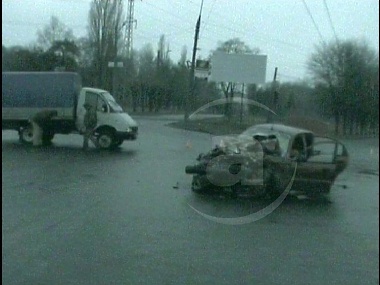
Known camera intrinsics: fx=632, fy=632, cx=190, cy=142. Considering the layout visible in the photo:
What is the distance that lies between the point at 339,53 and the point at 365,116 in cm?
41

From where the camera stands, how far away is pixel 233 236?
4895mm

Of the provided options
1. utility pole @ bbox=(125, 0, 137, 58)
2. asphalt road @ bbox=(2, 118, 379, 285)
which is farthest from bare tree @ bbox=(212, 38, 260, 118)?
utility pole @ bbox=(125, 0, 137, 58)

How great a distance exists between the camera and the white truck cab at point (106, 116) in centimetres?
595

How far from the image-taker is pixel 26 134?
694cm

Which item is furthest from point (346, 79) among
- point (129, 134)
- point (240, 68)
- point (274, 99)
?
point (129, 134)

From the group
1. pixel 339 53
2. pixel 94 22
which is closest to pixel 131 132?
pixel 94 22

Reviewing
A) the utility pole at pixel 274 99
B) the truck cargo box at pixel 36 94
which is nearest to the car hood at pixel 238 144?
the utility pole at pixel 274 99

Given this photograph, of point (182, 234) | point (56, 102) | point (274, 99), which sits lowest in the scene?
point (182, 234)

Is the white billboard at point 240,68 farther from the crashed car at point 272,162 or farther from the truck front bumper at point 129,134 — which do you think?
the truck front bumper at point 129,134

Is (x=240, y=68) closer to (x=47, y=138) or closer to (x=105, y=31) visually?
(x=105, y=31)

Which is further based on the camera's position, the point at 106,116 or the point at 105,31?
the point at 106,116

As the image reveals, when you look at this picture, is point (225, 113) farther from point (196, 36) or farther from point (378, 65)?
point (378, 65)

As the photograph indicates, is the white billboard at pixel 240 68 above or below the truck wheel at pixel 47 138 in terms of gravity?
above

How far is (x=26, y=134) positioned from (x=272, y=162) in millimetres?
3575
